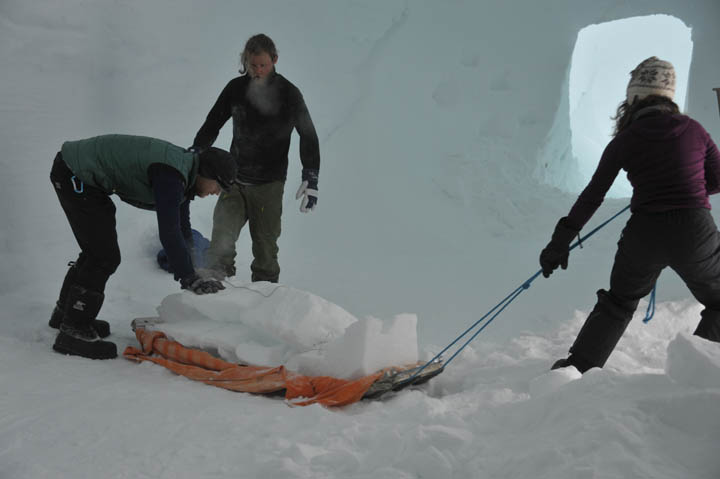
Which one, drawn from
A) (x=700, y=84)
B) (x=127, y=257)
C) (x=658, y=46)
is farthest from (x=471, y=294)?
(x=658, y=46)

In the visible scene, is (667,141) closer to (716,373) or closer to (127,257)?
(716,373)

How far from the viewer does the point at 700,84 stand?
8047mm

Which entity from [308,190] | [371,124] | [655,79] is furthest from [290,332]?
[371,124]

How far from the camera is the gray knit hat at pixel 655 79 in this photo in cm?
206

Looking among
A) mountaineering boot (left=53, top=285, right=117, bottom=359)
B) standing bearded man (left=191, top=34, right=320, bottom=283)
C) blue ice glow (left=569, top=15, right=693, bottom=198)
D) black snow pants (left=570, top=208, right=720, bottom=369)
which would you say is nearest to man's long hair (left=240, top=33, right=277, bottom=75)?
standing bearded man (left=191, top=34, right=320, bottom=283)

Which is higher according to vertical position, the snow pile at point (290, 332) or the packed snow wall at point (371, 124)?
the packed snow wall at point (371, 124)

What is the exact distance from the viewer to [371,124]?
7.17 m

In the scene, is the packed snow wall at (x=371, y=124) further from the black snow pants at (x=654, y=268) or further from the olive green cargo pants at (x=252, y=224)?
the black snow pants at (x=654, y=268)

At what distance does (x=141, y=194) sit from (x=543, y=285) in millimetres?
3284

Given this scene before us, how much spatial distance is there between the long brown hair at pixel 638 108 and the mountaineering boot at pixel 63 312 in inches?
102

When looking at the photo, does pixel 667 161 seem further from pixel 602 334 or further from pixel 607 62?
pixel 607 62

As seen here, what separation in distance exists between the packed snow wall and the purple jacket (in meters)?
1.55

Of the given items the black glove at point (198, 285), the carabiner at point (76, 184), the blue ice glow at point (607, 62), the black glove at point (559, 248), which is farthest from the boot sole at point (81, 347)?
the blue ice glow at point (607, 62)

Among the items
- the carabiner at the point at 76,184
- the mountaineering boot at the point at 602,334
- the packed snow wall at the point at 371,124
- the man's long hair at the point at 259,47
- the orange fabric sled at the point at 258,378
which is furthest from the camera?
the packed snow wall at the point at 371,124
